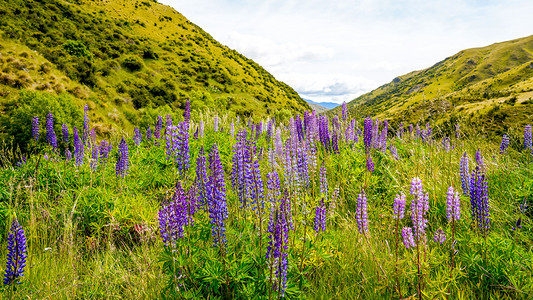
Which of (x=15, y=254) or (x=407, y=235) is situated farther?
(x=407, y=235)

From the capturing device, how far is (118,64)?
30.3 meters

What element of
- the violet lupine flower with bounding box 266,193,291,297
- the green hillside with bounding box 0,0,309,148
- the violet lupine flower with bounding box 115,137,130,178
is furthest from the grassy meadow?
the green hillside with bounding box 0,0,309,148

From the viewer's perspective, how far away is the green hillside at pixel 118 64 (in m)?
15.6

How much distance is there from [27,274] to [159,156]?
13.2 ft

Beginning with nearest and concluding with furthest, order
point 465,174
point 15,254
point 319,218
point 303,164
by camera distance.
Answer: point 15,254 → point 319,218 → point 465,174 → point 303,164

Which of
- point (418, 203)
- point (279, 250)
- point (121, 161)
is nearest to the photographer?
point (279, 250)

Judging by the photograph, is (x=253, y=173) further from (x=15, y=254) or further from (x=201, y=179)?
(x=15, y=254)

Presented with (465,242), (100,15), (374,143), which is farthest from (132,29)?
(465,242)

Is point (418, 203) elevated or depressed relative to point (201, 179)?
depressed

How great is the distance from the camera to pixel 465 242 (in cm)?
261

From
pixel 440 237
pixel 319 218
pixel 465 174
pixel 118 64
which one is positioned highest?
pixel 118 64

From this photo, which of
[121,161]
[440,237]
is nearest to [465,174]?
[440,237]

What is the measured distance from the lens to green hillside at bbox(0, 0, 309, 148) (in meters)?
15.6

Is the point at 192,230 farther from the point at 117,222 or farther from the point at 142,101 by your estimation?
the point at 142,101
